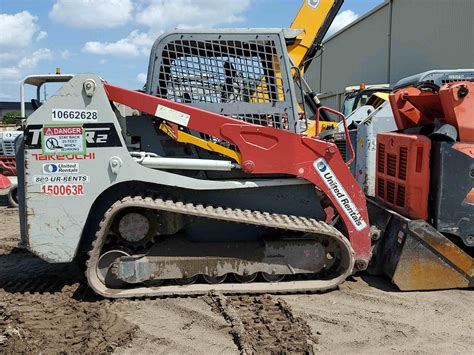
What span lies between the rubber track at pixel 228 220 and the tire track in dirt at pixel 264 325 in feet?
0.44

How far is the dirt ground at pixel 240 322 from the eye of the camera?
342 centimetres

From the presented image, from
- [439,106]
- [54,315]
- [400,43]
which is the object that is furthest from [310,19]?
[400,43]

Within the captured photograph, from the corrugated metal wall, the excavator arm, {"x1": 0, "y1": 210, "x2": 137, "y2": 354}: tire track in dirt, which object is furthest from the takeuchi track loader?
the corrugated metal wall

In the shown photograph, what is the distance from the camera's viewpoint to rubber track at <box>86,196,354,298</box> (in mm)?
Result: 4070

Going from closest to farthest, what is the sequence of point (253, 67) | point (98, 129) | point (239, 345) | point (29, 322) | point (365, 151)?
1. point (239, 345)
2. point (29, 322)
3. point (98, 129)
4. point (253, 67)
5. point (365, 151)

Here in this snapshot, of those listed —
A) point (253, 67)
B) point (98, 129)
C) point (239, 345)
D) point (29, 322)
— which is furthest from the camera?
Result: point (253, 67)

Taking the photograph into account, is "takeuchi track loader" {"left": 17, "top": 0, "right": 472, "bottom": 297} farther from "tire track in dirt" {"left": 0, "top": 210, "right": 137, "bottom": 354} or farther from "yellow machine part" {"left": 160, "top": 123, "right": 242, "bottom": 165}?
"tire track in dirt" {"left": 0, "top": 210, "right": 137, "bottom": 354}

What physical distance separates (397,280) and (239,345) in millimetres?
1736

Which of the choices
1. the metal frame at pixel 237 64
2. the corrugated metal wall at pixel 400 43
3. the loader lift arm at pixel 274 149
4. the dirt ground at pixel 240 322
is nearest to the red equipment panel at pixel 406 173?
the loader lift arm at pixel 274 149

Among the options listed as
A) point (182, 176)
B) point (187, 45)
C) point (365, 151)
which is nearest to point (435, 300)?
point (182, 176)

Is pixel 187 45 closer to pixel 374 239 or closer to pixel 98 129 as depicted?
pixel 98 129

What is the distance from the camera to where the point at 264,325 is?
146 inches

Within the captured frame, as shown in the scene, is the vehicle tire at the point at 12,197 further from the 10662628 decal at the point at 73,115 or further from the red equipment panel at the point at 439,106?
the red equipment panel at the point at 439,106

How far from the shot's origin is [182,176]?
4230 millimetres
